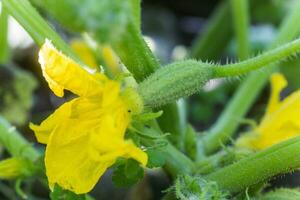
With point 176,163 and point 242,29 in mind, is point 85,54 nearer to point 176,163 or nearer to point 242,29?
point 242,29

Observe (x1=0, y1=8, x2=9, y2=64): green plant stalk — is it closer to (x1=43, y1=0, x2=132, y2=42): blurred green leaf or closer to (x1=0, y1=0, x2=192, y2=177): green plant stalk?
(x1=0, y1=0, x2=192, y2=177): green plant stalk

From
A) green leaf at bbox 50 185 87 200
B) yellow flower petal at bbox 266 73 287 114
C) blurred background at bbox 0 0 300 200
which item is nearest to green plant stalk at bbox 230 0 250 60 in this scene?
blurred background at bbox 0 0 300 200

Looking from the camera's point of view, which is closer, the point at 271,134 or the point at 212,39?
the point at 271,134

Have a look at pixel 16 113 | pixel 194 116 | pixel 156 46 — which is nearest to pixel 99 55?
pixel 16 113

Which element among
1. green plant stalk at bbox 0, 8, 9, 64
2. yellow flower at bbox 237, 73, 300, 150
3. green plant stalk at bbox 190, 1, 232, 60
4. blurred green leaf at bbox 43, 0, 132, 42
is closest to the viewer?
blurred green leaf at bbox 43, 0, 132, 42

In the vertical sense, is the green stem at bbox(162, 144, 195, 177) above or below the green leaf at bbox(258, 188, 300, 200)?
above

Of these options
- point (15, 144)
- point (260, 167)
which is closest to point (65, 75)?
point (260, 167)

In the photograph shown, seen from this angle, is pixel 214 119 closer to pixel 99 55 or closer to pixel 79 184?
pixel 99 55
